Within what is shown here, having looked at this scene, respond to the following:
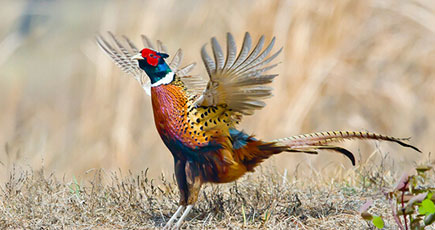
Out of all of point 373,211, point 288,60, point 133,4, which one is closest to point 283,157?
point 288,60

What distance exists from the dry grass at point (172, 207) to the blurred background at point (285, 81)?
287 cm

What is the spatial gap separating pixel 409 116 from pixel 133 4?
3777 millimetres

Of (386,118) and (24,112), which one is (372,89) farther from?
(24,112)

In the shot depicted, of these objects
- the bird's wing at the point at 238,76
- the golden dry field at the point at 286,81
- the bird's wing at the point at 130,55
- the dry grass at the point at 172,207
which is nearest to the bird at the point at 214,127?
the bird's wing at the point at 238,76

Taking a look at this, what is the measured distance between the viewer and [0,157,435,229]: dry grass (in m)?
3.75

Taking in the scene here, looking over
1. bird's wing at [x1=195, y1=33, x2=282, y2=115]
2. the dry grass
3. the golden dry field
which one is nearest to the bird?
bird's wing at [x1=195, y1=33, x2=282, y2=115]

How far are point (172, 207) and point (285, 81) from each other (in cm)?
379

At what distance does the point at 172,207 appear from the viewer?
415 centimetres

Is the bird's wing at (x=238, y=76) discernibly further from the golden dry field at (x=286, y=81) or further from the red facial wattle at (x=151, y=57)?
the golden dry field at (x=286, y=81)

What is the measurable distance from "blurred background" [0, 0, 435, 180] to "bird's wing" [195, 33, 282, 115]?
377 centimetres

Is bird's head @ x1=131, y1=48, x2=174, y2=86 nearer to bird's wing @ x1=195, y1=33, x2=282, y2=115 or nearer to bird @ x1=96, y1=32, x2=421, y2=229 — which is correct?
bird @ x1=96, y1=32, x2=421, y2=229

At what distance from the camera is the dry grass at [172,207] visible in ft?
12.3

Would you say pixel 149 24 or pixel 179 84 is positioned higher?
pixel 149 24

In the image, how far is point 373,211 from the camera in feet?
13.1
